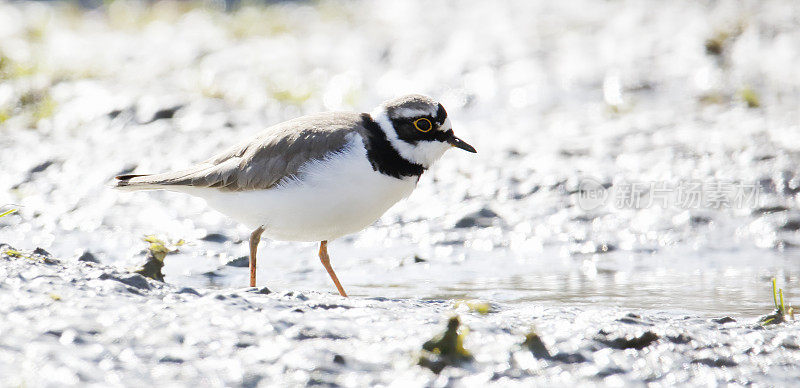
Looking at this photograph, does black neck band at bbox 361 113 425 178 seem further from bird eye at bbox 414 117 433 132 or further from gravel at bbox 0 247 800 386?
gravel at bbox 0 247 800 386

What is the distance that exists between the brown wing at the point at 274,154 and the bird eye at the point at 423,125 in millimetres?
323

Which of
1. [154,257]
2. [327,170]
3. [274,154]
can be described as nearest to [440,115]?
[327,170]

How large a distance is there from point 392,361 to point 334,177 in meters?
1.86

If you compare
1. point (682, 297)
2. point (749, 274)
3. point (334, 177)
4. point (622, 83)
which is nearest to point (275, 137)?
point (334, 177)

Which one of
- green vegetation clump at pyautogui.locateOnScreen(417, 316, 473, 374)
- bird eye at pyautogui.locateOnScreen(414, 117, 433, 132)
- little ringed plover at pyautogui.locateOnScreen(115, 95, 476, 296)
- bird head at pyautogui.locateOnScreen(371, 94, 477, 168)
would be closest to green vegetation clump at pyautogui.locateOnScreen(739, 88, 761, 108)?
little ringed plover at pyautogui.locateOnScreen(115, 95, 476, 296)

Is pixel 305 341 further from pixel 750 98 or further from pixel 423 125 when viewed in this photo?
pixel 750 98

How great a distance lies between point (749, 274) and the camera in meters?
6.34

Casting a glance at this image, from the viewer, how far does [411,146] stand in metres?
5.68

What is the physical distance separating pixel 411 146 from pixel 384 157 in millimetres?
215

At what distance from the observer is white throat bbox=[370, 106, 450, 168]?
5645 mm

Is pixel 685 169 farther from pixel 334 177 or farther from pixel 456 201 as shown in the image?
pixel 334 177

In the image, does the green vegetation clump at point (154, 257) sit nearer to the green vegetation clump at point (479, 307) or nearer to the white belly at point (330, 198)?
the white belly at point (330, 198)

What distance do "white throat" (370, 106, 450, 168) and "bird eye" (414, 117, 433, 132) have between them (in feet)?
0.25

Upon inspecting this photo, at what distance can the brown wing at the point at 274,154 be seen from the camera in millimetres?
5559
